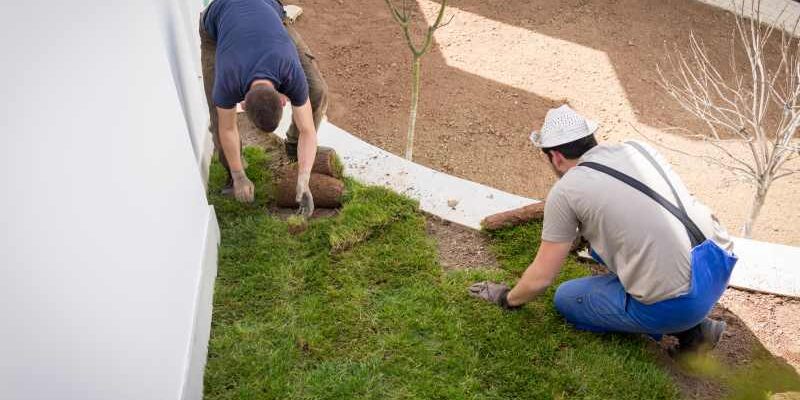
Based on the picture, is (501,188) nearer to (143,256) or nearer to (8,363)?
(143,256)

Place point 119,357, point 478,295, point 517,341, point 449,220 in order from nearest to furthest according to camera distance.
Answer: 1. point 119,357
2. point 517,341
3. point 478,295
4. point 449,220

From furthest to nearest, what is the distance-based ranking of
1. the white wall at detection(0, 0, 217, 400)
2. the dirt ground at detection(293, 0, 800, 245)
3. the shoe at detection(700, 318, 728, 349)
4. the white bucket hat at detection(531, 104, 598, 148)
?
the dirt ground at detection(293, 0, 800, 245), the shoe at detection(700, 318, 728, 349), the white bucket hat at detection(531, 104, 598, 148), the white wall at detection(0, 0, 217, 400)

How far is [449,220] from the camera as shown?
4.34 meters

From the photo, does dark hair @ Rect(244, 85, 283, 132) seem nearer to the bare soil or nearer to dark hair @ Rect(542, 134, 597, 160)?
the bare soil

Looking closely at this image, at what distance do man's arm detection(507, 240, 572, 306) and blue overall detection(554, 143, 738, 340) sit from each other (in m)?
0.24

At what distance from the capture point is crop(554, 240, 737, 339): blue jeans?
304cm

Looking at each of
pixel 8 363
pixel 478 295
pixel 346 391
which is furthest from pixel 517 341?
pixel 8 363

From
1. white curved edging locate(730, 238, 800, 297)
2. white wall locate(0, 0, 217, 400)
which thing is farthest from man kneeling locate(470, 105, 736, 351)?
white wall locate(0, 0, 217, 400)

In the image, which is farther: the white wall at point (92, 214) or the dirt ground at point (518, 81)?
the dirt ground at point (518, 81)

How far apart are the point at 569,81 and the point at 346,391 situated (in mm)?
4303

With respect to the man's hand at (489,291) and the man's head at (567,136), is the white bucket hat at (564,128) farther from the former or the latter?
the man's hand at (489,291)

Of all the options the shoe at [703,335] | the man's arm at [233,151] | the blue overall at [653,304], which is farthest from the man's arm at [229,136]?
the shoe at [703,335]

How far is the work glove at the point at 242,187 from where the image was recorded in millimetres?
4406

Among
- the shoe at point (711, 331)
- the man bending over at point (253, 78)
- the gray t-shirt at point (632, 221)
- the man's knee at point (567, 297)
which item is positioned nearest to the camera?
the gray t-shirt at point (632, 221)
